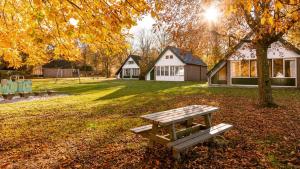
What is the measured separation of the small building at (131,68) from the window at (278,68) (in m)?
30.1

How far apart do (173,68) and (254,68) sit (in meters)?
17.4

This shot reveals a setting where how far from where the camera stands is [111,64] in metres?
71.9

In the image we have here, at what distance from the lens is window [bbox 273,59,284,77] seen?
69.7 ft

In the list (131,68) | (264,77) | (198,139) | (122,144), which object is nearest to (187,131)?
(198,139)

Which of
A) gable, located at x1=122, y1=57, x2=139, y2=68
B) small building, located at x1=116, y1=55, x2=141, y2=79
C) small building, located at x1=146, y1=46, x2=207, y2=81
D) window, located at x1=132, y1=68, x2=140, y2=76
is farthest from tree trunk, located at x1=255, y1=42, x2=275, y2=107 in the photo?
window, located at x1=132, y1=68, x2=140, y2=76

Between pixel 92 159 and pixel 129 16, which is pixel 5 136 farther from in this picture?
pixel 129 16

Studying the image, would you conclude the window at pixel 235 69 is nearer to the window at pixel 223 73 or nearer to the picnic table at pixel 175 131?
the window at pixel 223 73

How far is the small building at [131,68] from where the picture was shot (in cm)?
4832

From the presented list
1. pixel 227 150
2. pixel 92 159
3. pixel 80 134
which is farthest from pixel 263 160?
pixel 80 134

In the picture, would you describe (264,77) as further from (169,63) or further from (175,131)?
(169,63)

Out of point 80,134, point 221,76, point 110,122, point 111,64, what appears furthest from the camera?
point 111,64

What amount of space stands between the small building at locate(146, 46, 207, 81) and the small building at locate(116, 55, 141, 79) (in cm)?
701

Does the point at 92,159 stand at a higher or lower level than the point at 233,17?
lower

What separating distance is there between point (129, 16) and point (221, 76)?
22.3 m
